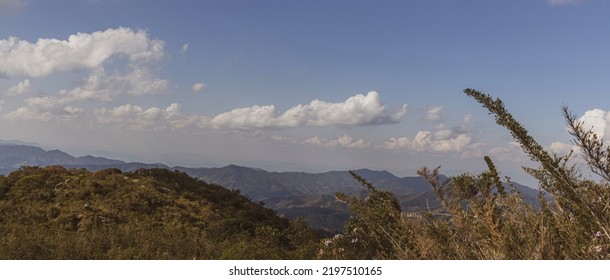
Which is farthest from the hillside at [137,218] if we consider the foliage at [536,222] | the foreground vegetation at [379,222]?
the foliage at [536,222]

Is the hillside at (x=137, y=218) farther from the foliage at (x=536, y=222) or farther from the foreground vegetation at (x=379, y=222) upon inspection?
the foliage at (x=536, y=222)

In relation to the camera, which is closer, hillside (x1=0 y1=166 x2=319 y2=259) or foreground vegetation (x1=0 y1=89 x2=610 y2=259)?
foreground vegetation (x1=0 y1=89 x2=610 y2=259)

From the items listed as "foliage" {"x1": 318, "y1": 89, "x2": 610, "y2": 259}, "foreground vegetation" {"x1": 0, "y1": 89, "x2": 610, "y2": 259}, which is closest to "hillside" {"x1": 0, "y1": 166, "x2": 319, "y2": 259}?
"foreground vegetation" {"x1": 0, "y1": 89, "x2": 610, "y2": 259}

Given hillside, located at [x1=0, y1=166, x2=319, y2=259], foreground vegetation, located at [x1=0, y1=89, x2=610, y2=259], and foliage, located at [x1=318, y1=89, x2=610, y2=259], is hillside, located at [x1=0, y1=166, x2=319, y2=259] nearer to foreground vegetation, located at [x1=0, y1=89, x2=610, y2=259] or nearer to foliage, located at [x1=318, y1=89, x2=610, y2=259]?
foreground vegetation, located at [x1=0, y1=89, x2=610, y2=259]

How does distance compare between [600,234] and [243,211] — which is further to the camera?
[243,211]

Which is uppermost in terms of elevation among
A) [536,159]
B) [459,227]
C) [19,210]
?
[536,159]

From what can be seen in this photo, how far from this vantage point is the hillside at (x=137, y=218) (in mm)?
9992

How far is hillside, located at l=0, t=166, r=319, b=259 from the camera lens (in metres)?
9.99

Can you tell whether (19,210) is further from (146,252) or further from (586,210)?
(586,210)

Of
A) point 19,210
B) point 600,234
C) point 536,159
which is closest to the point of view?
point 600,234

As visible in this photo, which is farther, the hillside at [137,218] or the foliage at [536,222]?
the hillside at [137,218]
